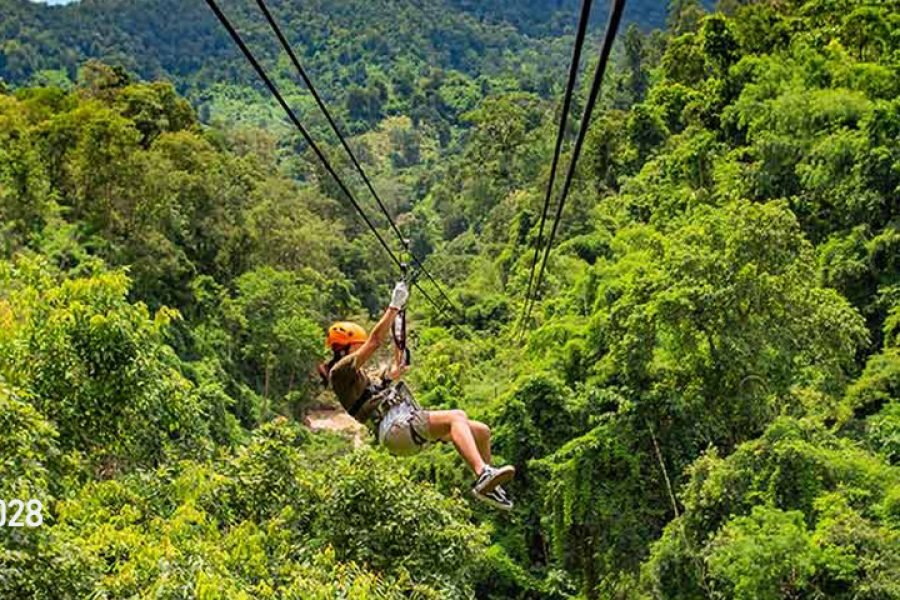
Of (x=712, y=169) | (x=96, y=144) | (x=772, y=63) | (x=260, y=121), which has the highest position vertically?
(x=772, y=63)

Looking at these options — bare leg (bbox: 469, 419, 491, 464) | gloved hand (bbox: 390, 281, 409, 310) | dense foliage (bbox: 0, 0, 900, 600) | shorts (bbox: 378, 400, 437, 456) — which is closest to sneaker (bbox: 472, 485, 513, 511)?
bare leg (bbox: 469, 419, 491, 464)

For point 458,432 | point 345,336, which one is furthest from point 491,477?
point 345,336

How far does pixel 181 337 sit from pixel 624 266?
1403cm

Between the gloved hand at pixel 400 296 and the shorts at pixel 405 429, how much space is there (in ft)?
2.36

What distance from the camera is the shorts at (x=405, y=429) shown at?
16.4 ft

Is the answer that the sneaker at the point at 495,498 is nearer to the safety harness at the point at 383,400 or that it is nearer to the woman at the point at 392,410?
the woman at the point at 392,410

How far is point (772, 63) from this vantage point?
21125mm

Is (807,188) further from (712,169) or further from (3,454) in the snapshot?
(3,454)

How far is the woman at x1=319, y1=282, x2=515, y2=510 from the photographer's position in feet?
15.8

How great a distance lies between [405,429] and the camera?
501 cm

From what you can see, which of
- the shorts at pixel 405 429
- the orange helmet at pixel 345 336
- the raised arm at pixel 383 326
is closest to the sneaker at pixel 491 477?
the shorts at pixel 405 429

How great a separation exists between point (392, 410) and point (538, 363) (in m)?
10.8

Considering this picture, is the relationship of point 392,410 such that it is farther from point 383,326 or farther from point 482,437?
point 383,326

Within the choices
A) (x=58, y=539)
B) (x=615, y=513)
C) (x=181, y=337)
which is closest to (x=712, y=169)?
(x=615, y=513)
